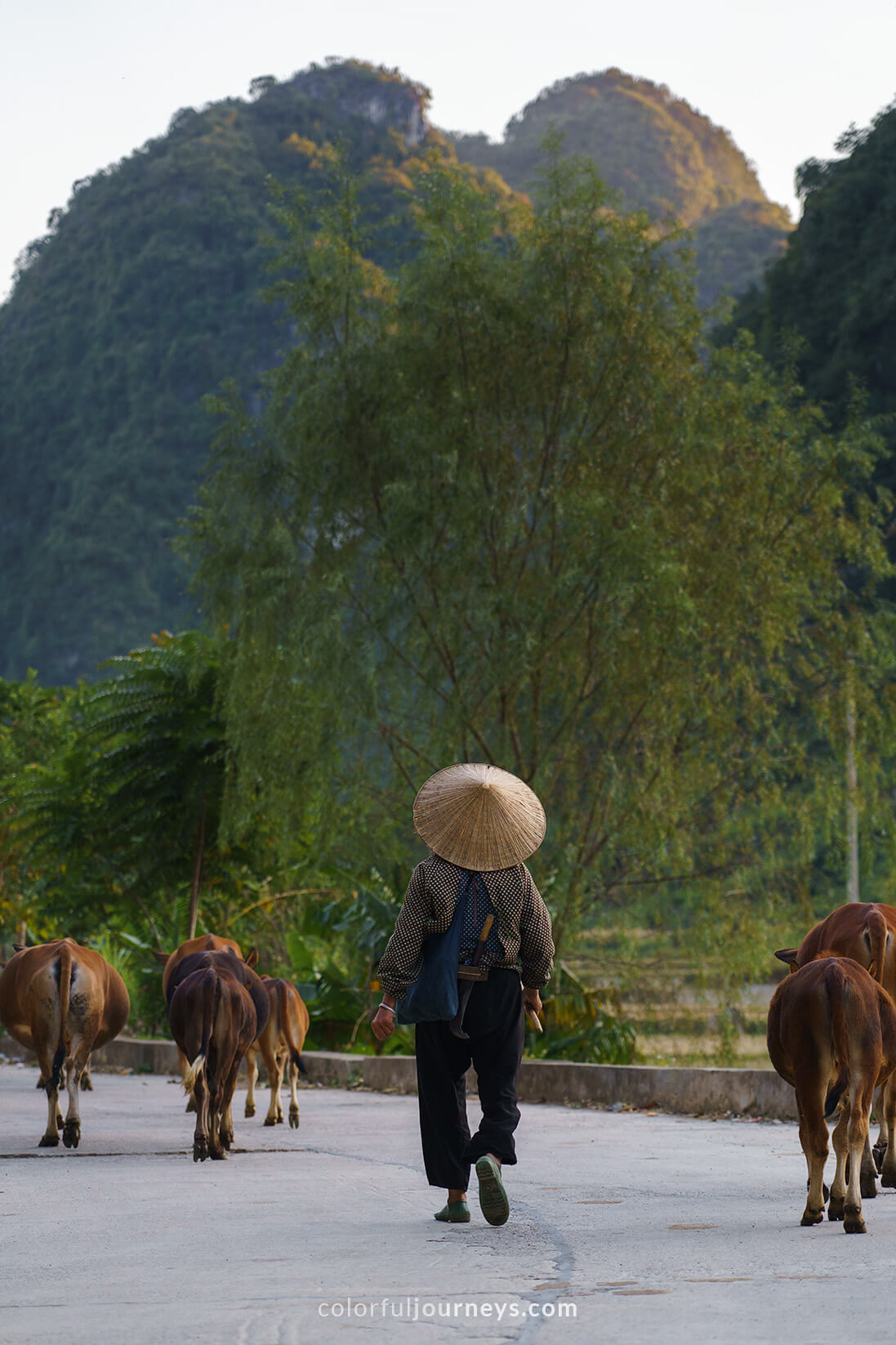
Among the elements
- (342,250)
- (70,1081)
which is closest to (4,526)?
(342,250)

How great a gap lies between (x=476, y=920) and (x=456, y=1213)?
124 centimetres

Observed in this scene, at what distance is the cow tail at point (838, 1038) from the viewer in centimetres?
692

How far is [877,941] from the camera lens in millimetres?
8633

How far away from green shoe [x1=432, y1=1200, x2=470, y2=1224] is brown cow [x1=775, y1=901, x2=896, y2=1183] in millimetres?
2203

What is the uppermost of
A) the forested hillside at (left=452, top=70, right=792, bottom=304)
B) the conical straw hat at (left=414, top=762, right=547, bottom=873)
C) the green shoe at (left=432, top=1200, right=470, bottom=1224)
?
the forested hillside at (left=452, top=70, right=792, bottom=304)

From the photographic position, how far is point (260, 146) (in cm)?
14200

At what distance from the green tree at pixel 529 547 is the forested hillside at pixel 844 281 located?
21.9 metres

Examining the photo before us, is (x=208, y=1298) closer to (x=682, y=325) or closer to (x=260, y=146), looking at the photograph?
(x=682, y=325)

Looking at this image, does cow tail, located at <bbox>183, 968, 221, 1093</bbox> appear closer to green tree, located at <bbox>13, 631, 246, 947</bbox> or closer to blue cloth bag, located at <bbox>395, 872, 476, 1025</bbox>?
blue cloth bag, located at <bbox>395, 872, 476, 1025</bbox>

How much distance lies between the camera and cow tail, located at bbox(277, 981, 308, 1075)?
12805mm

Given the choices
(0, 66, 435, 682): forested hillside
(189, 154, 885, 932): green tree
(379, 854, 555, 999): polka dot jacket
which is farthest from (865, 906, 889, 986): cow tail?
(0, 66, 435, 682): forested hillside

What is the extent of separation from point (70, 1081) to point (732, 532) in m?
11.2

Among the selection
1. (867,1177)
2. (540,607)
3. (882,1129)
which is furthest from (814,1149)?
(540,607)

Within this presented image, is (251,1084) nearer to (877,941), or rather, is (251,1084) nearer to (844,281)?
(877,941)
